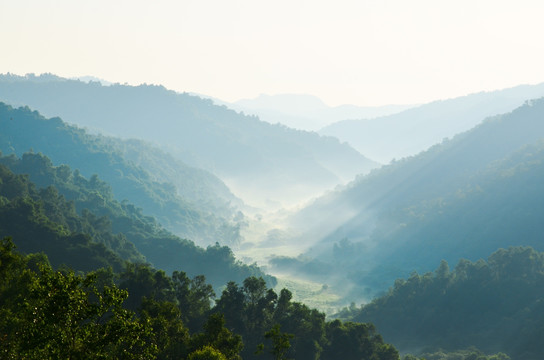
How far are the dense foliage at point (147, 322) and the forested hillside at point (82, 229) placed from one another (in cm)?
2673

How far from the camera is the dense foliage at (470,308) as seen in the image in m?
83.9

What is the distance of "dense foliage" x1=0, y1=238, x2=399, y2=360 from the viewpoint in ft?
64.3

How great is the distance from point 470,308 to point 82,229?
83.0 m

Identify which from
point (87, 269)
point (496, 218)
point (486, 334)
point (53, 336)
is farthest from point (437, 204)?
point (53, 336)

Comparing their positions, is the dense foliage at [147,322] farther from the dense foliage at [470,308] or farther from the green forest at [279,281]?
the dense foliage at [470,308]

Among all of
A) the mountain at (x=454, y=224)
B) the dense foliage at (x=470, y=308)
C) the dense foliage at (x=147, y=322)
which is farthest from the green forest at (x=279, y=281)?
the mountain at (x=454, y=224)

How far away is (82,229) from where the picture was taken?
10394 centimetres

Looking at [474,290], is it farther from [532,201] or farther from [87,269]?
[87,269]

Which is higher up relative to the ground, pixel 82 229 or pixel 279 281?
pixel 82 229

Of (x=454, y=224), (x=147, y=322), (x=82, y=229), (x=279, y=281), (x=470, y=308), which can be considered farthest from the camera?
(x=454, y=224)

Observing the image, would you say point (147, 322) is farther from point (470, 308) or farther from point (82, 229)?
point (82, 229)

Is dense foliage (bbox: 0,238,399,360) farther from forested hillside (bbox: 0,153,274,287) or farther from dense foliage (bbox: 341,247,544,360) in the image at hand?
dense foliage (bbox: 341,247,544,360)

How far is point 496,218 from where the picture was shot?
144125 mm

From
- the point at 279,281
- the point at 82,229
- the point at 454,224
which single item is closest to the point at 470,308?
the point at 279,281
